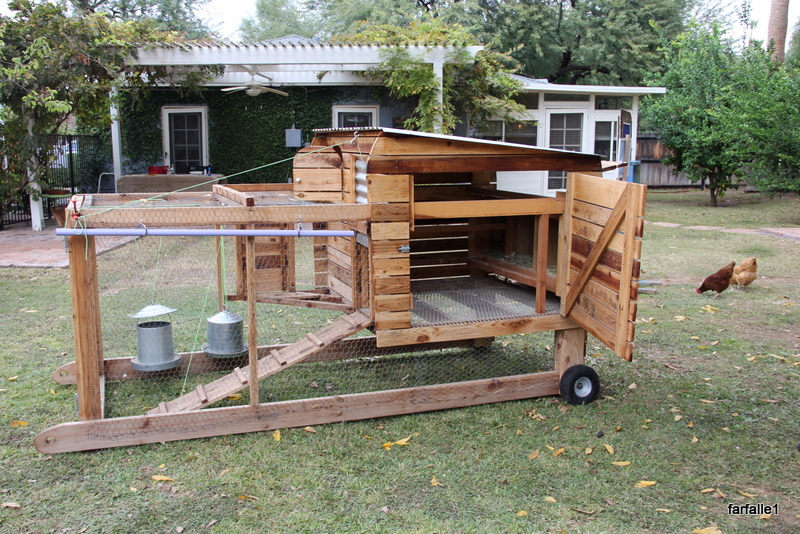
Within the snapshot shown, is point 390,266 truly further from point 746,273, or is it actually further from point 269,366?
point 746,273

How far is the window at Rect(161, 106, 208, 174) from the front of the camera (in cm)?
1472

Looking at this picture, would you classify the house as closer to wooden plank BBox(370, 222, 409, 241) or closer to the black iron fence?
the black iron fence

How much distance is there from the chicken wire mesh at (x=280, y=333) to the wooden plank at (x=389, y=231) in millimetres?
148

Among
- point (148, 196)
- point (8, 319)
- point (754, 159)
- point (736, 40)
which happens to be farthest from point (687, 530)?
point (736, 40)

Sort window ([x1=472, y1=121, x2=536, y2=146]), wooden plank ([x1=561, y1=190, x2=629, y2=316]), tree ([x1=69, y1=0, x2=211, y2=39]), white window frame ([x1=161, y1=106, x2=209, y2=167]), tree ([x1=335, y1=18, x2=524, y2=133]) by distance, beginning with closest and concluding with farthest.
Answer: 1. wooden plank ([x1=561, y1=190, x2=629, y2=316])
2. tree ([x1=335, y1=18, x2=524, y2=133])
3. white window frame ([x1=161, y1=106, x2=209, y2=167])
4. window ([x1=472, y1=121, x2=536, y2=146])
5. tree ([x1=69, y1=0, x2=211, y2=39])

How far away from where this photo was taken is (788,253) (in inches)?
401

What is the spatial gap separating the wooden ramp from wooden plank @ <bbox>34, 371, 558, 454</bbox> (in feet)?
0.36

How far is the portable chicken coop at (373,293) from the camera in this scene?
373 cm

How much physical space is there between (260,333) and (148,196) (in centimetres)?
179

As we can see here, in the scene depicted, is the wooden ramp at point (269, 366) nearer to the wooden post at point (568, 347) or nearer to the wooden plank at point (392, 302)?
the wooden plank at point (392, 302)

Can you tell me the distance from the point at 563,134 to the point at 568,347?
1211 cm

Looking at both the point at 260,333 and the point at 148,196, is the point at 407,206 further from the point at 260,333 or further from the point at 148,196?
the point at 260,333

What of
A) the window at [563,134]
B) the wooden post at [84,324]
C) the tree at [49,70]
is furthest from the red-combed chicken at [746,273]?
the tree at [49,70]

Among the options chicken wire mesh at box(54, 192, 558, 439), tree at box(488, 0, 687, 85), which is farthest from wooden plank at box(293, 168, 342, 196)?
tree at box(488, 0, 687, 85)
